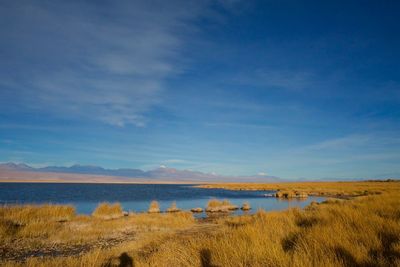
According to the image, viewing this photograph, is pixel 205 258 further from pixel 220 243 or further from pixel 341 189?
pixel 341 189

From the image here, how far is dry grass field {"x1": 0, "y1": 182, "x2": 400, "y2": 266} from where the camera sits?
18.7 feet

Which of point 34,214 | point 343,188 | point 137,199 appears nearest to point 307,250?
point 34,214

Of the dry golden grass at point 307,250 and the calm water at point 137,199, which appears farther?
the calm water at point 137,199

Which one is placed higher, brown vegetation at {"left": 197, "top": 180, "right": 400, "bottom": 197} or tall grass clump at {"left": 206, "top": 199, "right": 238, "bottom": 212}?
brown vegetation at {"left": 197, "top": 180, "right": 400, "bottom": 197}

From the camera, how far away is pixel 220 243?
23.6 feet

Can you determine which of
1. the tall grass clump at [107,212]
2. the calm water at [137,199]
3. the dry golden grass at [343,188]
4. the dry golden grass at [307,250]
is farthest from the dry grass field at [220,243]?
the dry golden grass at [343,188]

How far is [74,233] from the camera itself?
45.3 feet

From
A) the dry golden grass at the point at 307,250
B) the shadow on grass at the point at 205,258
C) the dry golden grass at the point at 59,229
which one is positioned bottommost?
the dry golden grass at the point at 59,229

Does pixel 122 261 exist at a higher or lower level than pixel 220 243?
lower

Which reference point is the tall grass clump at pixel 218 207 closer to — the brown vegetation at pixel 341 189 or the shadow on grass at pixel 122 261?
the shadow on grass at pixel 122 261

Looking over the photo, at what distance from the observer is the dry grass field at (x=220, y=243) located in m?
5.69

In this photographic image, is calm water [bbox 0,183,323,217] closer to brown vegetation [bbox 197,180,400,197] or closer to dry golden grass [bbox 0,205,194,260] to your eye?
dry golden grass [bbox 0,205,194,260]

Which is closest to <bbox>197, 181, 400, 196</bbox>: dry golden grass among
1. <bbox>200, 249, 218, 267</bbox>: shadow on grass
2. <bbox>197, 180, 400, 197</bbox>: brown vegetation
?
<bbox>197, 180, 400, 197</bbox>: brown vegetation

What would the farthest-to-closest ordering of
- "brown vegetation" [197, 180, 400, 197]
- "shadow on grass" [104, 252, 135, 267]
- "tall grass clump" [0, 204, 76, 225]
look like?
"brown vegetation" [197, 180, 400, 197] < "tall grass clump" [0, 204, 76, 225] < "shadow on grass" [104, 252, 135, 267]
